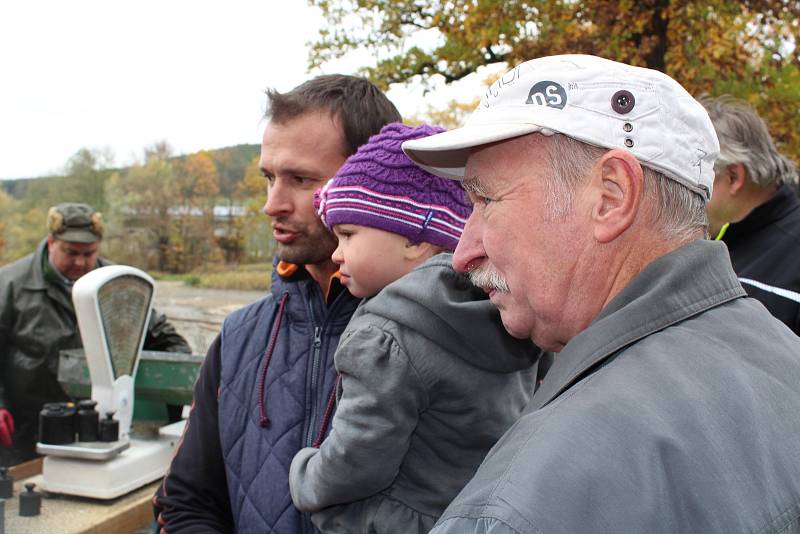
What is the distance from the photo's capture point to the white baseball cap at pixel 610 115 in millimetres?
1021

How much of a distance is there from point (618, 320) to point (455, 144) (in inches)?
14.6

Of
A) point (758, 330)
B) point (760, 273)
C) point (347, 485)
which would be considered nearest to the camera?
point (758, 330)

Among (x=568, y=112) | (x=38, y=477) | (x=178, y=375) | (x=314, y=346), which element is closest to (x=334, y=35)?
(x=178, y=375)

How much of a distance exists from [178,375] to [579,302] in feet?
8.89

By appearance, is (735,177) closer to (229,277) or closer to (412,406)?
(412,406)

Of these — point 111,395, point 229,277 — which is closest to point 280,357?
point 111,395

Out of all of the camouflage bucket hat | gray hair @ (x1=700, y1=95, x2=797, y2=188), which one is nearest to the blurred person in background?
gray hair @ (x1=700, y1=95, x2=797, y2=188)

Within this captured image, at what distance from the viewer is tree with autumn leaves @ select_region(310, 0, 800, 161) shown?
22.1ft

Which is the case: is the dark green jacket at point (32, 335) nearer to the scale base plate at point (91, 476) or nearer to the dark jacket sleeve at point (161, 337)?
the dark jacket sleeve at point (161, 337)

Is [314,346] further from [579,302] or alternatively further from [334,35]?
[334,35]

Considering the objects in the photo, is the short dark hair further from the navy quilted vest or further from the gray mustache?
the gray mustache

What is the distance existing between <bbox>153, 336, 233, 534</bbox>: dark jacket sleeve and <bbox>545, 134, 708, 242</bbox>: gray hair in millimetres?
1118

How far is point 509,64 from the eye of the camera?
7770 mm

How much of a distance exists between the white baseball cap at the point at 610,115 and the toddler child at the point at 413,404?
0.45 m
